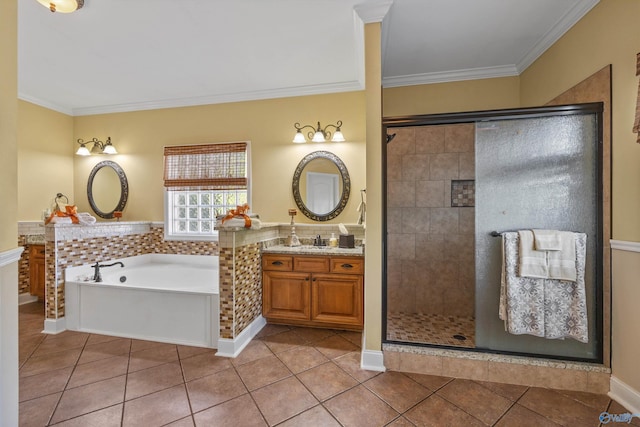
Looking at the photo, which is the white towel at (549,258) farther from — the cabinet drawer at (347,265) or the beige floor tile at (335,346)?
the beige floor tile at (335,346)

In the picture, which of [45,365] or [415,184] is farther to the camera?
[415,184]

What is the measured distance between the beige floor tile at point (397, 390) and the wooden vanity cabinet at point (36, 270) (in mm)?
4250

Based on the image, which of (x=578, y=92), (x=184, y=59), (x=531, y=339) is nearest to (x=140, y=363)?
(x=184, y=59)

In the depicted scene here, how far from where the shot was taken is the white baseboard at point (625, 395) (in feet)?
5.32

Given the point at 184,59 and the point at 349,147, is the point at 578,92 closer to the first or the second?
the point at 349,147

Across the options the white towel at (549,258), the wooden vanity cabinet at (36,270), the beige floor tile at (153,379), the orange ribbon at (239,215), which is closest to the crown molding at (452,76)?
the white towel at (549,258)

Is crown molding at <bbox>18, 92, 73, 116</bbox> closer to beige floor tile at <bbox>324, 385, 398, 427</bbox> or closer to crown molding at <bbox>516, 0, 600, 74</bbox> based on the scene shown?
beige floor tile at <bbox>324, 385, 398, 427</bbox>

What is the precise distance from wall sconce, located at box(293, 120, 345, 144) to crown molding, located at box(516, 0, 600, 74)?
1.94 meters

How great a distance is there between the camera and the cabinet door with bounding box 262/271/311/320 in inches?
107

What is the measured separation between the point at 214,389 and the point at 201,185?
2.52 m

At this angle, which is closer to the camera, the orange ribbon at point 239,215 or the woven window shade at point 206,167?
the orange ribbon at point 239,215

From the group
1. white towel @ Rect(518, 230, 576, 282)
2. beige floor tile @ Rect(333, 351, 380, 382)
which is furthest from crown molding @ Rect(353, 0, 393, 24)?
beige floor tile @ Rect(333, 351, 380, 382)

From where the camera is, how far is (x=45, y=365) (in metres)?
2.11

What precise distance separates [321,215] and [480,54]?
231cm
